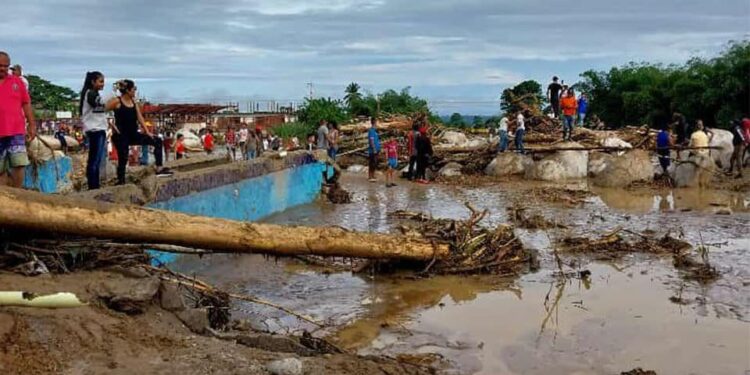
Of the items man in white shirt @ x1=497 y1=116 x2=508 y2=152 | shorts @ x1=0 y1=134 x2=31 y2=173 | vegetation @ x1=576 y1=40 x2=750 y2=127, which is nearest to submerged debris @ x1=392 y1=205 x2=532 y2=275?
shorts @ x1=0 y1=134 x2=31 y2=173

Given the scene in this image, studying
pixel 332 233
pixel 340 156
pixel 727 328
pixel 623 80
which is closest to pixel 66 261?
pixel 332 233

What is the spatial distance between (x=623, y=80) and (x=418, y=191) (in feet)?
68.1

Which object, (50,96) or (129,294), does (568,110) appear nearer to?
(129,294)

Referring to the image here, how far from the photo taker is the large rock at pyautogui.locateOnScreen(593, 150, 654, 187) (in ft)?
61.9

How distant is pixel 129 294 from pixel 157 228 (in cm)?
70

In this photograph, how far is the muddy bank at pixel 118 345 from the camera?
4230 mm

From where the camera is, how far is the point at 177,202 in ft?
31.7

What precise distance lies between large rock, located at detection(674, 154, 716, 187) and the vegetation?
29.4 feet

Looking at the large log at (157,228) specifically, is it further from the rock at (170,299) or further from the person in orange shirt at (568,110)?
the person in orange shirt at (568,110)

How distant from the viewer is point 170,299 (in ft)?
17.4

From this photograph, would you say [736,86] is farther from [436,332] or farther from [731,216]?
[436,332]

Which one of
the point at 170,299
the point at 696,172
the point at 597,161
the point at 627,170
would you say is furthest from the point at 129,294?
the point at 597,161

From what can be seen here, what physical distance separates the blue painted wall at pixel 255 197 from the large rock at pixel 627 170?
733cm

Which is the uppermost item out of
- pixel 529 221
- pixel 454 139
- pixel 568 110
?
pixel 568 110
